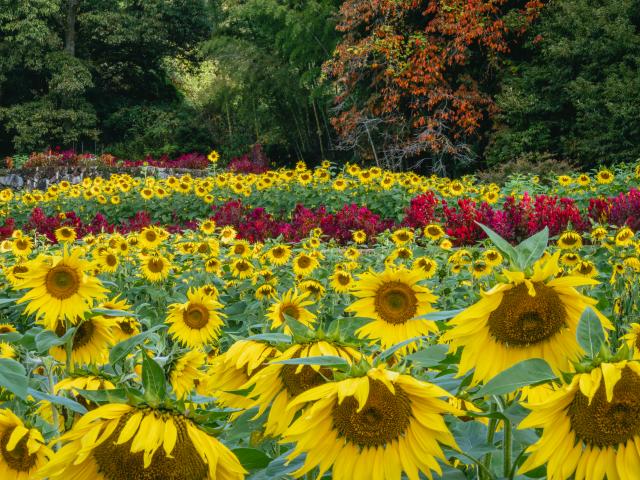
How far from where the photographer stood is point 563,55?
1248cm

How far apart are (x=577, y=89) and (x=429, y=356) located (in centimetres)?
1219

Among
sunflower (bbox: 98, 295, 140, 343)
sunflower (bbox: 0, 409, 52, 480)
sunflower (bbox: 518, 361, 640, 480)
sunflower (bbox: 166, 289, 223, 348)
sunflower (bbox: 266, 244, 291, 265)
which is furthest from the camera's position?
sunflower (bbox: 266, 244, 291, 265)

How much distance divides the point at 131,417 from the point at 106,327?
806 millimetres

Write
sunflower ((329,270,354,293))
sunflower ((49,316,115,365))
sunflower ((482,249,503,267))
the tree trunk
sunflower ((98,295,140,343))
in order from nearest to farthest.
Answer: sunflower ((49,316,115,365)) < sunflower ((98,295,140,343)) < sunflower ((329,270,354,293)) < sunflower ((482,249,503,267)) < the tree trunk

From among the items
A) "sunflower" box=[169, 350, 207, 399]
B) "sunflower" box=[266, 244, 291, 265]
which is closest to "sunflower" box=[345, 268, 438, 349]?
"sunflower" box=[169, 350, 207, 399]

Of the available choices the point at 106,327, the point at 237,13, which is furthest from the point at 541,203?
the point at 237,13

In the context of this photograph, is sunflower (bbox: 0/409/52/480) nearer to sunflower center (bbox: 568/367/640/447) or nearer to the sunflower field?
the sunflower field

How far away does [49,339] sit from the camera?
1370mm

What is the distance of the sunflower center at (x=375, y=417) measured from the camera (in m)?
0.81

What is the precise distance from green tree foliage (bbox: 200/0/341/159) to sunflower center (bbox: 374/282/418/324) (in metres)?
15.0

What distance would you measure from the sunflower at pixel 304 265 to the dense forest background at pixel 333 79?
9.26m

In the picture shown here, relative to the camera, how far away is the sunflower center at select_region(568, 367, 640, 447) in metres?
0.73

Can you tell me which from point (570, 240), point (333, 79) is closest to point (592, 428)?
point (570, 240)

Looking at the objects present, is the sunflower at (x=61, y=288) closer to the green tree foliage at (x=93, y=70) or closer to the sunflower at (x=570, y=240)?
the sunflower at (x=570, y=240)
